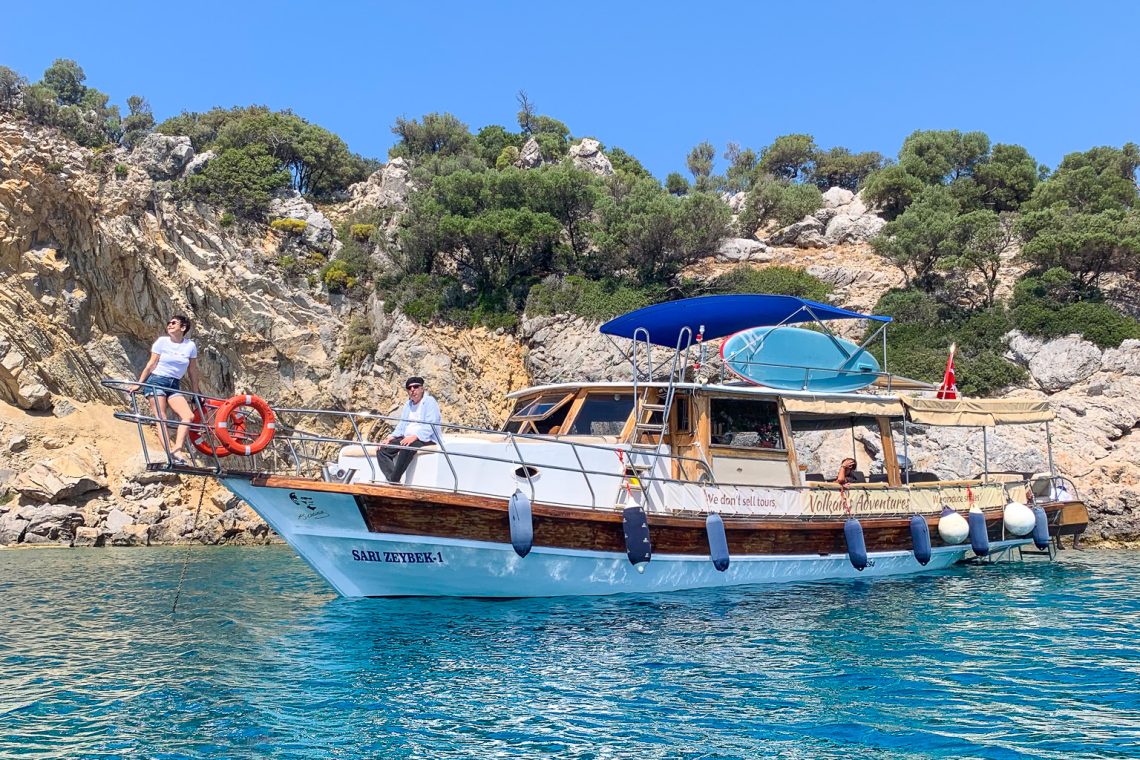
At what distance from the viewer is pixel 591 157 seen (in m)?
39.8

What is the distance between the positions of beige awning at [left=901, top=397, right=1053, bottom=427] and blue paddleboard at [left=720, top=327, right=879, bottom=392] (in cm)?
86

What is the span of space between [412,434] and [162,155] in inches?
1115

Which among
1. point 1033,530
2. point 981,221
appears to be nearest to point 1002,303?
point 981,221

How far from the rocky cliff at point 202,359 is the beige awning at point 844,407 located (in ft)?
27.6

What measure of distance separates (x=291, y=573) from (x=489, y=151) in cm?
3088

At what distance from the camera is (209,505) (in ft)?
75.7

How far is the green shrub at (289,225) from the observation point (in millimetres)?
32406

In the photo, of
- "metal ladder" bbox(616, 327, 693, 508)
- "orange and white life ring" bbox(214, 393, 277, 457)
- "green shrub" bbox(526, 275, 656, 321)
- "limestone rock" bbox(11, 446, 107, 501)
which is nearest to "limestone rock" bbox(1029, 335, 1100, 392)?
"green shrub" bbox(526, 275, 656, 321)

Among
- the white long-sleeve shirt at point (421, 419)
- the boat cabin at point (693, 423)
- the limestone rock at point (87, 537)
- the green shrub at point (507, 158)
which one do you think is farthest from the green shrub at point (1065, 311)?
the limestone rock at point (87, 537)

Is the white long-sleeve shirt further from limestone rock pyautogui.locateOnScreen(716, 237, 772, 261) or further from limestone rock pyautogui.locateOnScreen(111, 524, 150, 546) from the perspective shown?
limestone rock pyautogui.locateOnScreen(716, 237, 772, 261)

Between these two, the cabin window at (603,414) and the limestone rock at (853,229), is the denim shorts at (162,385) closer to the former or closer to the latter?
the cabin window at (603,414)

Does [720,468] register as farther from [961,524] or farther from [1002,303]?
[1002,303]

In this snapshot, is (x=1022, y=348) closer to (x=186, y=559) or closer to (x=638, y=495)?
(x=638, y=495)

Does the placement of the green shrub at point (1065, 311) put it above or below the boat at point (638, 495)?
above
